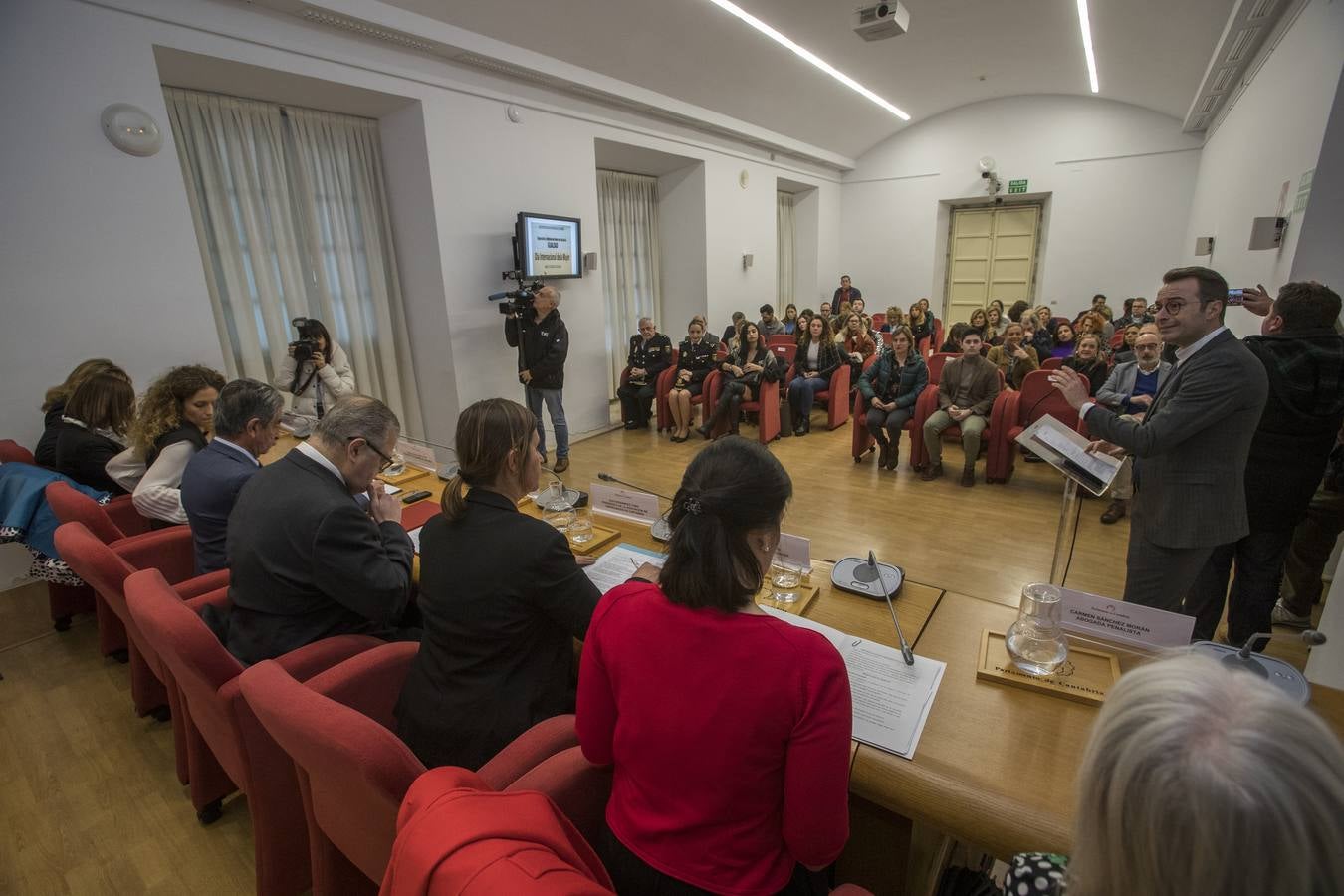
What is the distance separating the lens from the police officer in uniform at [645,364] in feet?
21.1

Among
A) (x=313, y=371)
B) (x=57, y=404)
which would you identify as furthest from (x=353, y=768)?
(x=313, y=371)

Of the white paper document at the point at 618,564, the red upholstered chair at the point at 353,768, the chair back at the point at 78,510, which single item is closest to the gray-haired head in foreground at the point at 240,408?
the chair back at the point at 78,510

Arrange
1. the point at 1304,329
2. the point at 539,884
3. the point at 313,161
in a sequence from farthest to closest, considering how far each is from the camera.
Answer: the point at 313,161 → the point at 1304,329 → the point at 539,884

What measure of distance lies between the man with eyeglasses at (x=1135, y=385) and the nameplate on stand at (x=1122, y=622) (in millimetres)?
2985

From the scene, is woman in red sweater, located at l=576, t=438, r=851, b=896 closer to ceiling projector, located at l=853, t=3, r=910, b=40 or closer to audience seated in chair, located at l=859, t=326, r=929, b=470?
audience seated in chair, located at l=859, t=326, r=929, b=470

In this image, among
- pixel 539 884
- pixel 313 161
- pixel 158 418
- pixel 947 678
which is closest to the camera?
pixel 539 884

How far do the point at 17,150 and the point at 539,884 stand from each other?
4279mm

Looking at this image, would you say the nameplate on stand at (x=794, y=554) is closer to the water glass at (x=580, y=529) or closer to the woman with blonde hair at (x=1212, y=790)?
the water glass at (x=580, y=529)

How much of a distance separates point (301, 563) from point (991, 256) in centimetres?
1131

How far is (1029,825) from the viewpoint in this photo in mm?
928

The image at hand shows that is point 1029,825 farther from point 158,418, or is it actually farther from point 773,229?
point 773,229

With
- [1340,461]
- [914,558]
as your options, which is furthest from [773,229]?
[1340,461]

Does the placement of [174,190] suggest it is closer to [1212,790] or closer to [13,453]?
[13,453]

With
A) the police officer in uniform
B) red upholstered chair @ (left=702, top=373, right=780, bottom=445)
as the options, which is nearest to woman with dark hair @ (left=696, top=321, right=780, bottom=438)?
red upholstered chair @ (left=702, top=373, right=780, bottom=445)
